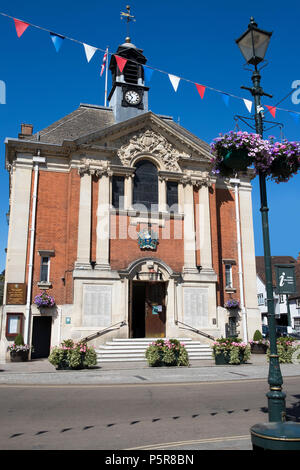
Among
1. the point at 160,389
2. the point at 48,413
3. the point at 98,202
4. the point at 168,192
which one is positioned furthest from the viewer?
the point at 168,192

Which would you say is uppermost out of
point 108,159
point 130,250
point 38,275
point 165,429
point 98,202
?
point 108,159

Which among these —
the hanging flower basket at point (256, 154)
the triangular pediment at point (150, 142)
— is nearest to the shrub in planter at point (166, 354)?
the hanging flower basket at point (256, 154)

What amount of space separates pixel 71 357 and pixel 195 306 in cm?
1016

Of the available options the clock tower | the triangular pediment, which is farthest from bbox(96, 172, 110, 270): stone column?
the clock tower

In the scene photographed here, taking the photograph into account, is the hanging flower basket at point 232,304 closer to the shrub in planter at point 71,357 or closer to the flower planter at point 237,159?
the shrub in planter at point 71,357

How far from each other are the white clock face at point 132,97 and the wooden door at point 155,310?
538 inches

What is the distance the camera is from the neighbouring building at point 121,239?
76.4ft

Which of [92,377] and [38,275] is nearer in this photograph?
[92,377]

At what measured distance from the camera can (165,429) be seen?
7.64m

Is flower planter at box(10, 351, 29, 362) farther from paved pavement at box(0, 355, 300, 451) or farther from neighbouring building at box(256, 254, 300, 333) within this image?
neighbouring building at box(256, 254, 300, 333)

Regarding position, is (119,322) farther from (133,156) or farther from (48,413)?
(48,413)
